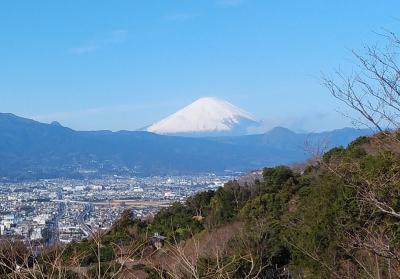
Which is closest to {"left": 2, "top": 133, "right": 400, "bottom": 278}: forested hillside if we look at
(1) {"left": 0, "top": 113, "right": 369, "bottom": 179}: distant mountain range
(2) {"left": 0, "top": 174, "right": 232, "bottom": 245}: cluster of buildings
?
(2) {"left": 0, "top": 174, "right": 232, "bottom": 245}: cluster of buildings

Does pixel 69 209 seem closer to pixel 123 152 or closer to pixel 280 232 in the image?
pixel 280 232

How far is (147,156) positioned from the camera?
330ft

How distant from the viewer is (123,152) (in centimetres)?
10631

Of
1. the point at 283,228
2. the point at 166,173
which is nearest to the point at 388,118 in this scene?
the point at 283,228

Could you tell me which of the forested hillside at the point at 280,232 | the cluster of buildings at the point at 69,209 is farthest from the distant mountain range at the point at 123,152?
the forested hillside at the point at 280,232

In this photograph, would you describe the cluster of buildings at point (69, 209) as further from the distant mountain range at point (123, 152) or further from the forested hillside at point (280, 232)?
the distant mountain range at point (123, 152)

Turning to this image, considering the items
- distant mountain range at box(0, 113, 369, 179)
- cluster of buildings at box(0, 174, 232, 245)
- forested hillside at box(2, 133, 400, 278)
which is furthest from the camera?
distant mountain range at box(0, 113, 369, 179)

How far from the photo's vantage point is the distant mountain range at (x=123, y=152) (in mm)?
80438

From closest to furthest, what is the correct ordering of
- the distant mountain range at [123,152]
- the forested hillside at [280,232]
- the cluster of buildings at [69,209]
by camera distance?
the forested hillside at [280,232] < the cluster of buildings at [69,209] < the distant mountain range at [123,152]

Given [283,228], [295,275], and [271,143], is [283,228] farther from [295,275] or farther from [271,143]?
[271,143]

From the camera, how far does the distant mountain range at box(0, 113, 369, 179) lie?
3167 inches

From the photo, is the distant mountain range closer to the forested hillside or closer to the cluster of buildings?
the cluster of buildings

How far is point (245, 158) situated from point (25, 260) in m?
95.8

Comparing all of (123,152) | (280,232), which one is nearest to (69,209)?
(280,232)
